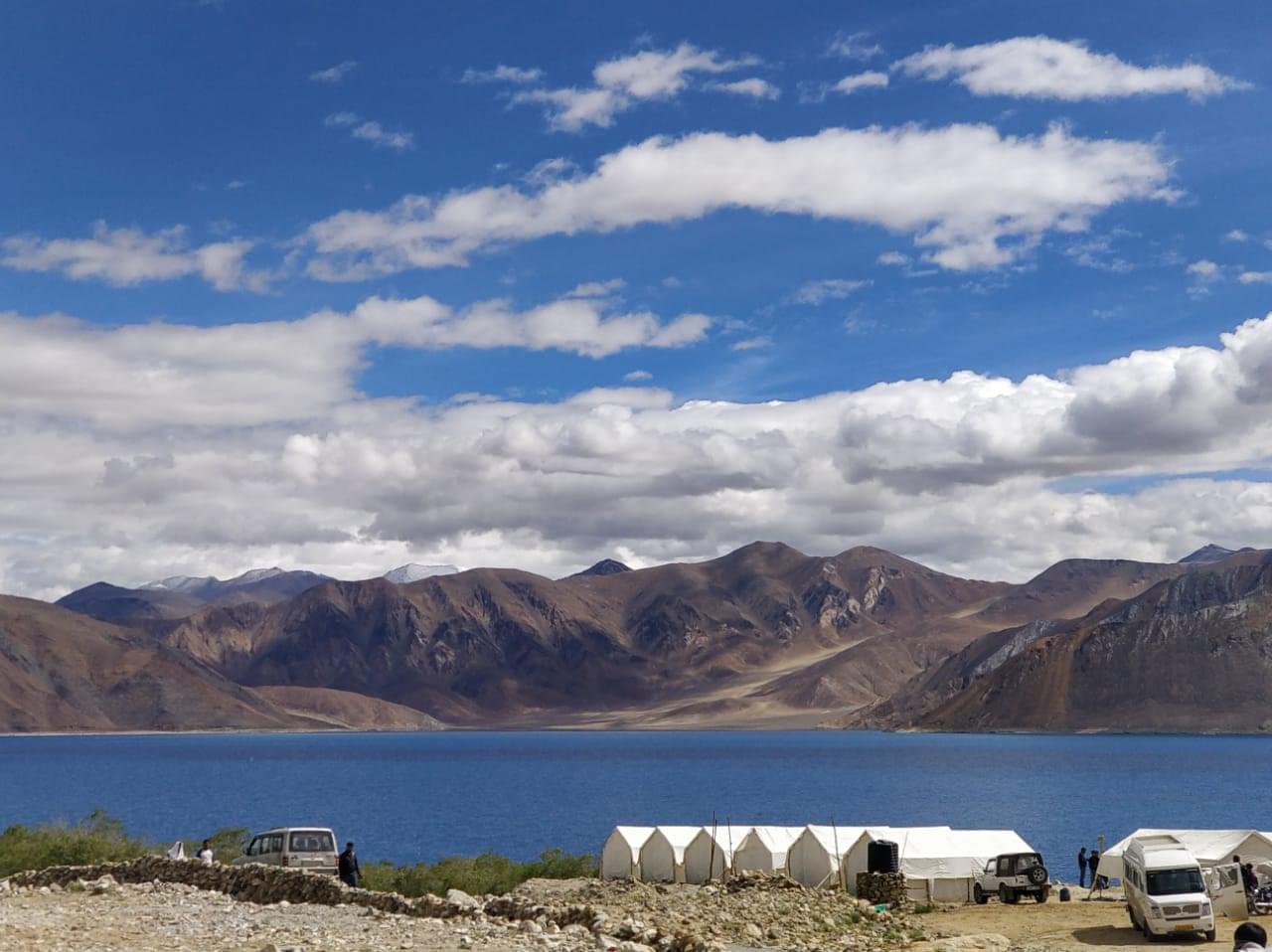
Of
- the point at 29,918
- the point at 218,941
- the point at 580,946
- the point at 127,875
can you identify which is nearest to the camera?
the point at 580,946

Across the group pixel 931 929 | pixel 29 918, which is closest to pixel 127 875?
pixel 29 918

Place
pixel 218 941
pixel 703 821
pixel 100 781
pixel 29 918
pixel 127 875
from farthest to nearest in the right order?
pixel 100 781 < pixel 703 821 < pixel 127 875 < pixel 29 918 < pixel 218 941

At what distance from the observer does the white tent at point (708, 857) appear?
54969 mm

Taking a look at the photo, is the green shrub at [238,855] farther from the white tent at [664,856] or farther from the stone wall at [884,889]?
the stone wall at [884,889]

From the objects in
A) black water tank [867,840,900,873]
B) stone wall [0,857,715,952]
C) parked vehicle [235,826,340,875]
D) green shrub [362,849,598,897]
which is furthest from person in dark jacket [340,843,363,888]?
black water tank [867,840,900,873]

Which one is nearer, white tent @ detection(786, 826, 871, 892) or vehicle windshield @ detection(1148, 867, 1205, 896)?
vehicle windshield @ detection(1148, 867, 1205, 896)

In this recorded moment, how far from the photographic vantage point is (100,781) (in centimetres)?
18775

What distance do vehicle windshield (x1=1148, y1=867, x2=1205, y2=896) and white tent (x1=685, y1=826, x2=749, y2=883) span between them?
19431mm

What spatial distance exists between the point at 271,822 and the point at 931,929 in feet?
279

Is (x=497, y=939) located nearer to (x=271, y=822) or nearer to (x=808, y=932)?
(x=808, y=932)

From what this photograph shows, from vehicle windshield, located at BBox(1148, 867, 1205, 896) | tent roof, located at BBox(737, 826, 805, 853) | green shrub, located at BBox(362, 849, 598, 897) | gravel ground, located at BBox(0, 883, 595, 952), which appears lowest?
green shrub, located at BBox(362, 849, 598, 897)

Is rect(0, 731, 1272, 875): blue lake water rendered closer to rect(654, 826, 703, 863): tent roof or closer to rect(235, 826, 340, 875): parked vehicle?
rect(654, 826, 703, 863): tent roof

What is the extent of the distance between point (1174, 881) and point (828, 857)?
1580 centimetres

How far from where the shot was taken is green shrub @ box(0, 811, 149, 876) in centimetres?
5519
